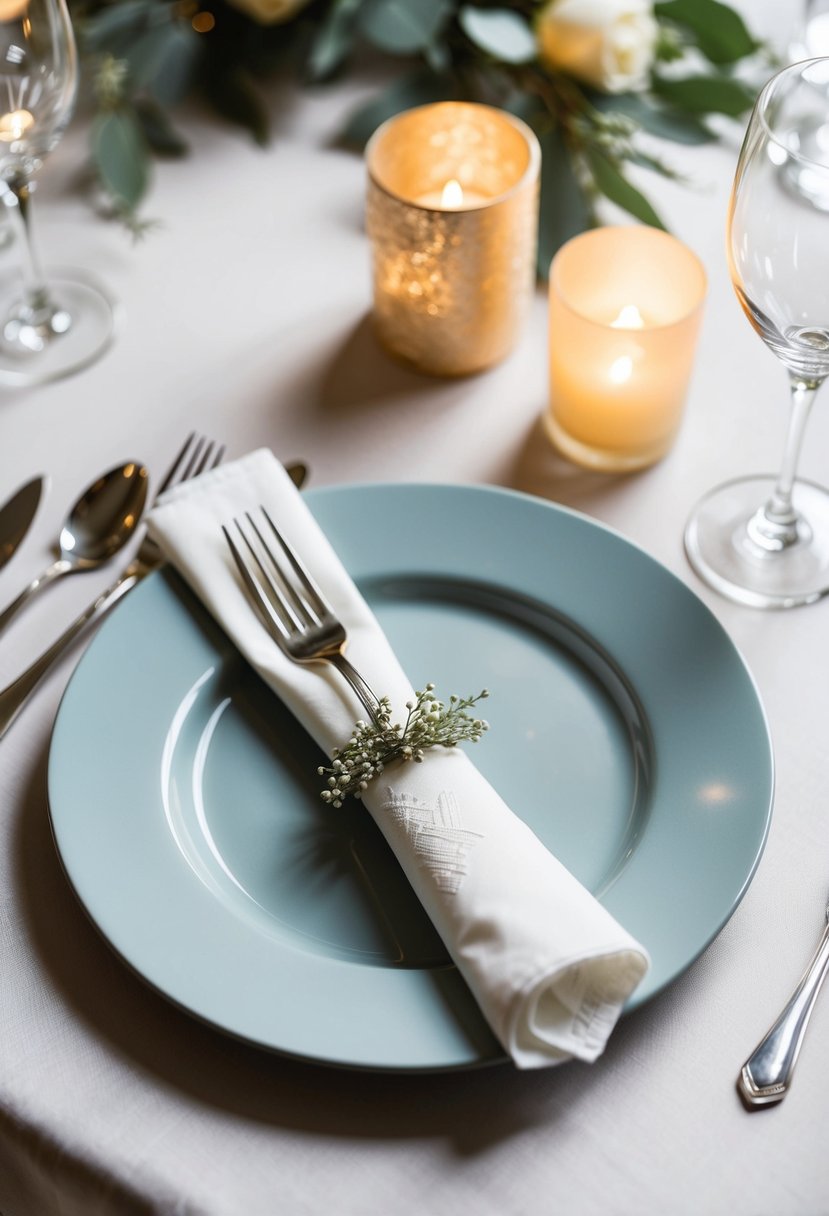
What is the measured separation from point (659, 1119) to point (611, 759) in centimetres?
21

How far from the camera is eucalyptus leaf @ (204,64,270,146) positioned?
1.25m

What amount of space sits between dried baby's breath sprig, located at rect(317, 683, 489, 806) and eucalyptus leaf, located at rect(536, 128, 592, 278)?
542 millimetres

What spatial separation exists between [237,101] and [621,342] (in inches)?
25.1

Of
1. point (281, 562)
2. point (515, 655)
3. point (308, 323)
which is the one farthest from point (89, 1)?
point (515, 655)

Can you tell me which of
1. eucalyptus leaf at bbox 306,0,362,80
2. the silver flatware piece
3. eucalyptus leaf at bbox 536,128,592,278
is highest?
eucalyptus leaf at bbox 306,0,362,80

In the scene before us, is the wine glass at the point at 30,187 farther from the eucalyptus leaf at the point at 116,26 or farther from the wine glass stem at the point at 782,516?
the wine glass stem at the point at 782,516

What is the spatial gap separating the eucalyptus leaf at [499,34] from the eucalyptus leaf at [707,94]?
0.14 metres

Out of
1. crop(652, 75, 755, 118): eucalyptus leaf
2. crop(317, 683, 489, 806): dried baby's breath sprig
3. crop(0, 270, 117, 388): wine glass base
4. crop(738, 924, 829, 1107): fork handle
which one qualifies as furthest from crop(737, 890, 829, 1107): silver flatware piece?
crop(652, 75, 755, 118): eucalyptus leaf

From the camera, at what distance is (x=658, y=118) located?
3.85ft

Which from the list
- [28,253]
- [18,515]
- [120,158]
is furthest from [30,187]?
[18,515]

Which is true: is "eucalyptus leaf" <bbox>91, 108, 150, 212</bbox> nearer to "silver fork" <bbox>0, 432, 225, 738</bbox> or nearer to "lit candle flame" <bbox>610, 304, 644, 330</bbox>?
"silver fork" <bbox>0, 432, 225, 738</bbox>

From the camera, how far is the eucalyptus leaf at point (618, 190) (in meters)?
1.05

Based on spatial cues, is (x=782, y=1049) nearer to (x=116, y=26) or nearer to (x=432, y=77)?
(x=432, y=77)

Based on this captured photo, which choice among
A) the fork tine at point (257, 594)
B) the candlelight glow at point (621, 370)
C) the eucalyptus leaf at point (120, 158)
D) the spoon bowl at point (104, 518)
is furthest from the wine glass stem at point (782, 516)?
the eucalyptus leaf at point (120, 158)
